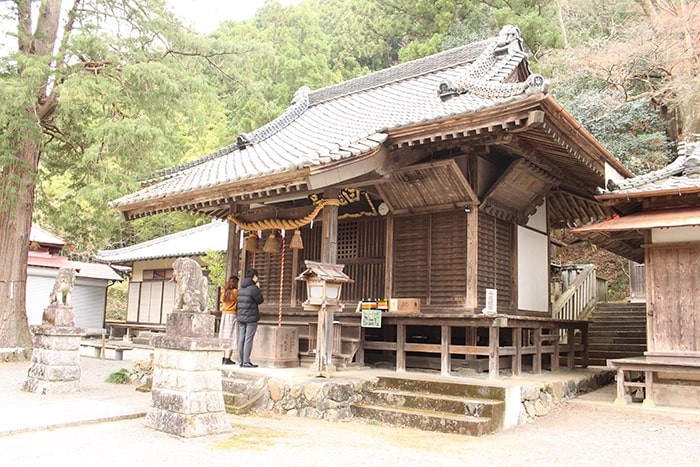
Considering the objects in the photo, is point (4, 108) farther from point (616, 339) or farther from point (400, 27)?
point (400, 27)

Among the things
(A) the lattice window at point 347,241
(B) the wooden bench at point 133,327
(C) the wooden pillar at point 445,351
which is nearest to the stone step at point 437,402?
(C) the wooden pillar at point 445,351

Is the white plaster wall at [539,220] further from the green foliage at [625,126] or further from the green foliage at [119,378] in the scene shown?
the green foliage at [625,126]

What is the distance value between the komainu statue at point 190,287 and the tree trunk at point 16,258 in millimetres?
9876

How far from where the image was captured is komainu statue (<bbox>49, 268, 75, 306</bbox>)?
9.92 m

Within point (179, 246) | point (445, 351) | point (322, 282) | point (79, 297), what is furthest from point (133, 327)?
point (445, 351)

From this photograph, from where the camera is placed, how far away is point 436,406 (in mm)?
7668

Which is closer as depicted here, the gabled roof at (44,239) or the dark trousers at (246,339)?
the dark trousers at (246,339)

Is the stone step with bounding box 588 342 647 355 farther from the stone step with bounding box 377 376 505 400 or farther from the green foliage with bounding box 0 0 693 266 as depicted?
the stone step with bounding box 377 376 505 400

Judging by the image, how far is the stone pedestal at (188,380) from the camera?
6371 mm

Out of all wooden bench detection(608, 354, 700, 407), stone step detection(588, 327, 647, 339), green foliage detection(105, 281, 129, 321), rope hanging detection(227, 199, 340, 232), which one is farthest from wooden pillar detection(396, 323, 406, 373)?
green foliage detection(105, 281, 129, 321)

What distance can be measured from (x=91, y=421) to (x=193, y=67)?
11.4 metres

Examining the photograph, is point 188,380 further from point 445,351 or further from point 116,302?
point 116,302

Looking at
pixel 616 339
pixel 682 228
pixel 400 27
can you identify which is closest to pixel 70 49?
pixel 682 228

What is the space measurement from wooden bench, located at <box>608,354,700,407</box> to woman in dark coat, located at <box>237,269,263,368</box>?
6020 mm
